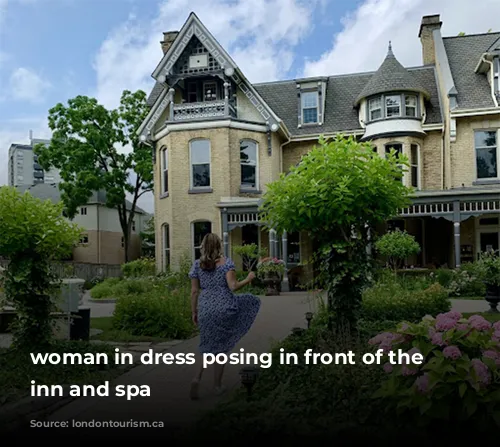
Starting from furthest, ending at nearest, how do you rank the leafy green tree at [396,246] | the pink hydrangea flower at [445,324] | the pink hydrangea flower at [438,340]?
the leafy green tree at [396,246], the pink hydrangea flower at [445,324], the pink hydrangea flower at [438,340]

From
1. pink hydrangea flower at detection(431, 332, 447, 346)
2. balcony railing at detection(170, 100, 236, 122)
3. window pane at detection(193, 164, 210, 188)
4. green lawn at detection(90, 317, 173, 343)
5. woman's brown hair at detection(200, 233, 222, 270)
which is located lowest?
green lawn at detection(90, 317, 173, 343)

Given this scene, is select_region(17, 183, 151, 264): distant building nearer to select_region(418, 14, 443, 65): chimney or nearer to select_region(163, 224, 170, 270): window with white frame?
select_region(163, 224, 170, 270): window with white frame

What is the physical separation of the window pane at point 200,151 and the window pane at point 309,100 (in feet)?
18.0

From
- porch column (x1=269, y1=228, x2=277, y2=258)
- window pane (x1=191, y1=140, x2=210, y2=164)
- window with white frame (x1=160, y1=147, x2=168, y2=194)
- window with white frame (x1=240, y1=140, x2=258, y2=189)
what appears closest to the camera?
porch column (x1=269, y1=228, x2=277, y2=258)

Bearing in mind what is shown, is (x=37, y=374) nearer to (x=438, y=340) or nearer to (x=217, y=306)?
(x=217, y=306)

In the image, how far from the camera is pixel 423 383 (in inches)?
149

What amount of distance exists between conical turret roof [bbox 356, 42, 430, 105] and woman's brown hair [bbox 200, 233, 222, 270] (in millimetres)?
17737

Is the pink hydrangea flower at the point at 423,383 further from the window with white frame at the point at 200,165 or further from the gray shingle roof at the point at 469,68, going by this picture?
the gray shingle roof at the point at 469,68

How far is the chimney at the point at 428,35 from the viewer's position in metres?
24.5

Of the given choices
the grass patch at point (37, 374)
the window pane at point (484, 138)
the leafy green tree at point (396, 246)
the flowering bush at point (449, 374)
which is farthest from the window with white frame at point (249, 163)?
the flowering bush at point (449, 374)

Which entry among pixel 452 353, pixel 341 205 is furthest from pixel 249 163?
pixel 452 353

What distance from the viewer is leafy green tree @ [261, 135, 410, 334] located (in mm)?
7211

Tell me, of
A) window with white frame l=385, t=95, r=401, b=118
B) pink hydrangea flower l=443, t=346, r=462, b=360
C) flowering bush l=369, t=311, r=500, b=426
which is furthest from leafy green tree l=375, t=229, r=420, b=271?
pink hydrangea flower l=443, t=346, r=462, b=360

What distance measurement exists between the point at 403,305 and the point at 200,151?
13238 mm
